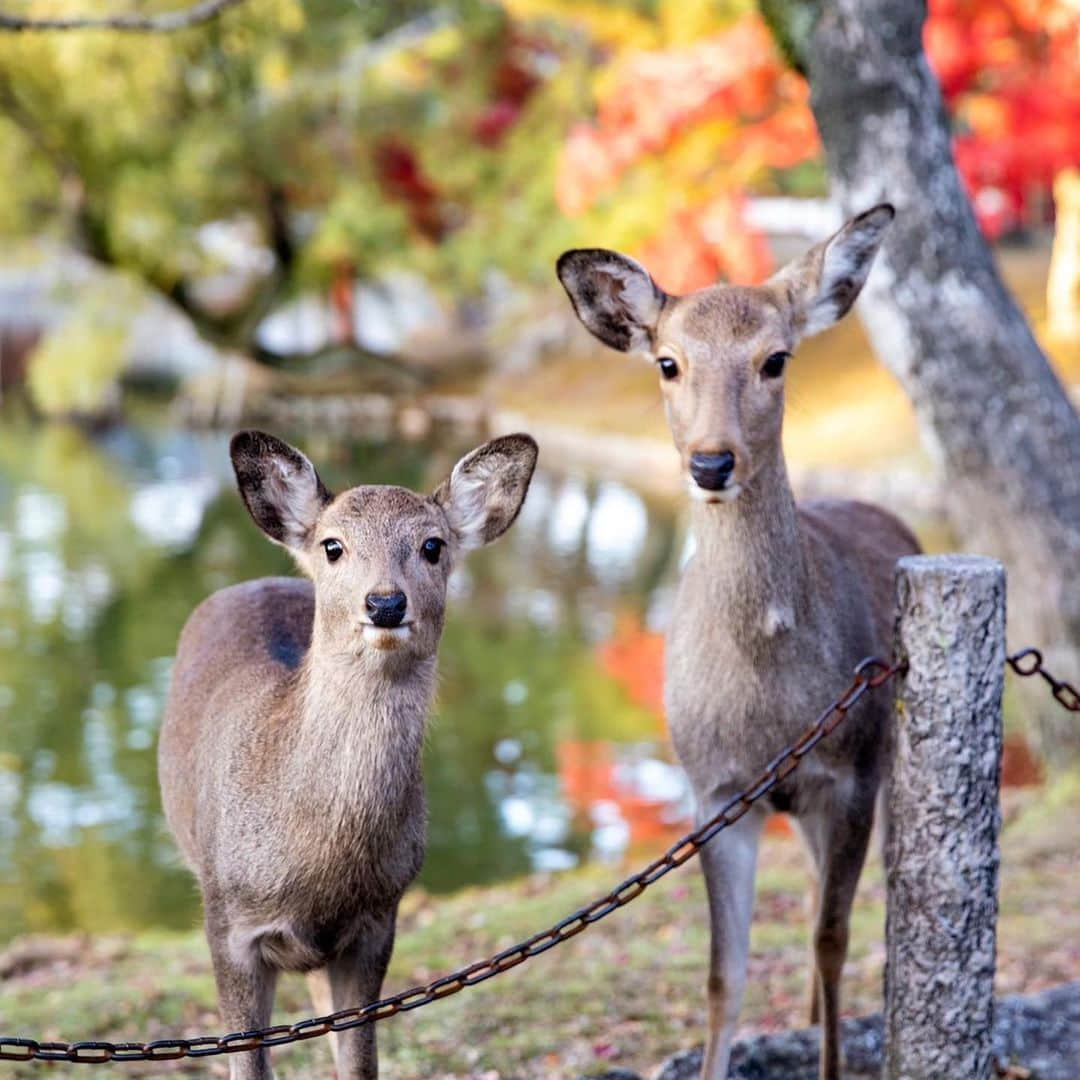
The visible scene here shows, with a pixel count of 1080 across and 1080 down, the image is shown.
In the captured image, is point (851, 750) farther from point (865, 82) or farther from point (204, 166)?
point (204, 166)

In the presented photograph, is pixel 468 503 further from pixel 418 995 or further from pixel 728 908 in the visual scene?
pixel 728 908

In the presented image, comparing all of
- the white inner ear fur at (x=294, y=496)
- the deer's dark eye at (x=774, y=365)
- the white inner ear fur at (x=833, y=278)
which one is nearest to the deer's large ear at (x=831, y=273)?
the white inner ear fur at (x=833, y=278)

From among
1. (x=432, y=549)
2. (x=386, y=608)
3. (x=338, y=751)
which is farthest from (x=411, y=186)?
(x=386, y=608)

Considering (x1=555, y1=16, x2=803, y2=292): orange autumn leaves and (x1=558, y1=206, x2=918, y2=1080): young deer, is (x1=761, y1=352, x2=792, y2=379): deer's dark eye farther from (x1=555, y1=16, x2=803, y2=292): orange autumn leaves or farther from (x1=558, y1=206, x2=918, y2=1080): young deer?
(x1=555, y1=16, x2=803, y2=292): orange autumn leaves

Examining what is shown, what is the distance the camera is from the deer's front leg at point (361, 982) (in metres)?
3.47

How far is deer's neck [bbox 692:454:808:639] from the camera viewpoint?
3914 mm

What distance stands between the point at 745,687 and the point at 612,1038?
4.59 ft

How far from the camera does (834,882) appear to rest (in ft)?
13.7

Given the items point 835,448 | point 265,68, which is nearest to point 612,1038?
point 835,448

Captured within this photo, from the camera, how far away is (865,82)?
6.40 meters

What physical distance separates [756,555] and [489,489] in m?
0.74

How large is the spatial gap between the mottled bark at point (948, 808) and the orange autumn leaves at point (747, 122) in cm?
1089

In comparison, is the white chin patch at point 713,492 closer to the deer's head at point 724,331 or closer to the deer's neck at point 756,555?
the deer's head at point 724,331

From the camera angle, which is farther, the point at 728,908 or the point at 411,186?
the point at 411,186
